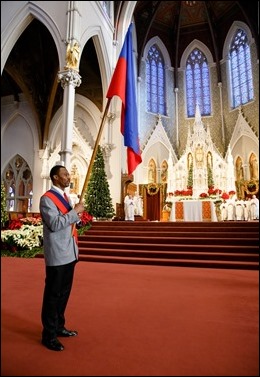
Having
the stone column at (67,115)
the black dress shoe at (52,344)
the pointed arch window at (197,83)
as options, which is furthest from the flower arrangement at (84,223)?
the pointed arch window at (197,83)

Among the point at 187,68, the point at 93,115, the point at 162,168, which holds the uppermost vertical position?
the point at 187,68

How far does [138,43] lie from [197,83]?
5056mm

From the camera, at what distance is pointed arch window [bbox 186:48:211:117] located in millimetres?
19453

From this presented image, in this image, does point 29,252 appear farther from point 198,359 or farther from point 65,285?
point 198,359

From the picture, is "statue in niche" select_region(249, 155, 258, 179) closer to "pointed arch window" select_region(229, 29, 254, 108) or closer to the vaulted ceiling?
"pointed arch window" select_region(229, 29, 254, 108)

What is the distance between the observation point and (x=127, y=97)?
4.76 m

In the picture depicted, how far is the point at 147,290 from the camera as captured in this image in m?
2.64

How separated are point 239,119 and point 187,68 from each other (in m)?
6.41

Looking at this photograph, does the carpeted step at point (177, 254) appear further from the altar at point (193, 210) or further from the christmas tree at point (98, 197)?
the altar at point (193, 210)

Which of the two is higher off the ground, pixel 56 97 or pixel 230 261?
pixel 56 97

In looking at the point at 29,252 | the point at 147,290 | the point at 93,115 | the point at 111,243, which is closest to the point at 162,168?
the point at 93,115

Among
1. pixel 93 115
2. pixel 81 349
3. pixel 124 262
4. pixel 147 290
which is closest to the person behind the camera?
pixel 81 349

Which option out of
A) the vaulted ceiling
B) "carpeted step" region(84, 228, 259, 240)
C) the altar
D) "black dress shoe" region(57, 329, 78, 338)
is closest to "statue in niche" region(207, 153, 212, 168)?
the altar

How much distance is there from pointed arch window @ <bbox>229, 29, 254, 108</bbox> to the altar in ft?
29.1
